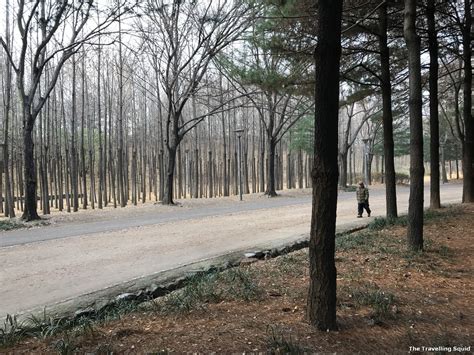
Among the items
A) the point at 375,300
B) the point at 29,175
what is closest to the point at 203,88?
the point at 29,175

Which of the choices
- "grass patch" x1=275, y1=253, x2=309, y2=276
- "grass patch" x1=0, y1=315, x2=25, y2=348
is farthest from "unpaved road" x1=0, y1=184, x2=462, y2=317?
"grass patch" x1=275, y1=253, x2=309, y2=276

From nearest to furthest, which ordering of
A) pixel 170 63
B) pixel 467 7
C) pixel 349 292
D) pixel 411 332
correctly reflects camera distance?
pixel 411 332, pixel 349 292, pixel 467 7, pixel 170 63

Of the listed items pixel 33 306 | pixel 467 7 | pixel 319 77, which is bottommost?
pixel 33 306

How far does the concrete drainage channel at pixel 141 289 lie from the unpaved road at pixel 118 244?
697mm

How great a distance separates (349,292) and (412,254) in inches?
99.7

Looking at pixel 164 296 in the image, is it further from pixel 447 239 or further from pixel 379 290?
pixel 447 239

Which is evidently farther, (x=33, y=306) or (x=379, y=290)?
(x=33, y=306)

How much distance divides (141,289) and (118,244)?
4.61 meters

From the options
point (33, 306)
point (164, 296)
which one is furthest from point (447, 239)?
point (33, 306)

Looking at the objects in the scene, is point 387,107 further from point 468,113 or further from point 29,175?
point 29,175

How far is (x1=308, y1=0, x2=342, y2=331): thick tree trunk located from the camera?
12.2ft

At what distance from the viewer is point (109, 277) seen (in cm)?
657

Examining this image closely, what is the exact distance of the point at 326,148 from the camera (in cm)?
372

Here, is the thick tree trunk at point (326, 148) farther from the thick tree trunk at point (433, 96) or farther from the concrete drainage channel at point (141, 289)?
the thick tree trunk at point (433, 96)
